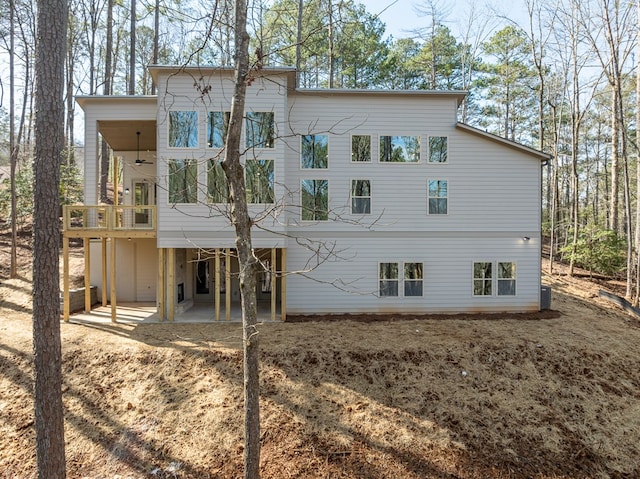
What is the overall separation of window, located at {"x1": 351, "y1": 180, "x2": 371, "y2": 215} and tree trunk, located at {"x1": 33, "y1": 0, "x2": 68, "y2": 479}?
25.0 ft

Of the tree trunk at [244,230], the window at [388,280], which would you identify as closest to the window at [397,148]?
the window at [388,280]

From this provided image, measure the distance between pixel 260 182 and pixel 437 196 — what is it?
5.47 metres

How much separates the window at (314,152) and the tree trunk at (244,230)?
254 inches

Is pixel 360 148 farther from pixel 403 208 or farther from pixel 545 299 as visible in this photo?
pixel 545 299

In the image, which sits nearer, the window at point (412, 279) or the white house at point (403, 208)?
the white house at point (403, 208)

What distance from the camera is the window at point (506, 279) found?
1100 centimetres

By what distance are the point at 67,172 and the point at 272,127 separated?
14.2 metres

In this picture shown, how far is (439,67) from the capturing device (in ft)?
69.2

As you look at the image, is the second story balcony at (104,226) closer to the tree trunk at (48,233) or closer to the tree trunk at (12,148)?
the tree trunk at (12,148)

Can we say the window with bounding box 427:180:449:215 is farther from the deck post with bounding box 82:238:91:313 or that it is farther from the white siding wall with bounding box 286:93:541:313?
the deck post with bounding box 82:238:91:313

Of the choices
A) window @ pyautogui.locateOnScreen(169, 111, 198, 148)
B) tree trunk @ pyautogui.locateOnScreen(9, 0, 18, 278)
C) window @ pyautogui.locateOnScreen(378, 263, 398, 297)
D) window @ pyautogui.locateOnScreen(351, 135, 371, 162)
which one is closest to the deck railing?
window @ pyautogui.locateOnScreen(169, 111, 198, 148)

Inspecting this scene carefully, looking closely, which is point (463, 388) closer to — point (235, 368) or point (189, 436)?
point (235, 368)

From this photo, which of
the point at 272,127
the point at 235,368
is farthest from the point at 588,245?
the point at 235,368

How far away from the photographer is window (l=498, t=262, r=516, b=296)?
11.0 m
